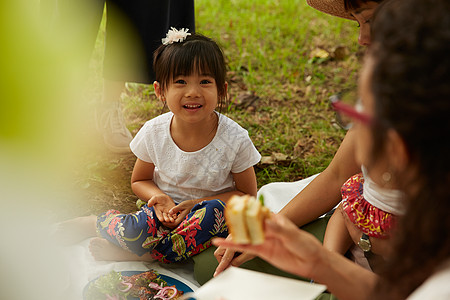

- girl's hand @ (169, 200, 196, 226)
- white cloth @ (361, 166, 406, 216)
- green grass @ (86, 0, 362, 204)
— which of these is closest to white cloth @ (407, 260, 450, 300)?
white cloth @ (361, 166, 406, 216)

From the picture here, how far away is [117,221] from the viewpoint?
1.92m

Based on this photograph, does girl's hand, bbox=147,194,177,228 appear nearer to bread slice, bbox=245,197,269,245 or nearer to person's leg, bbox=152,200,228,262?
person's leg, bbox=152,200,228,262

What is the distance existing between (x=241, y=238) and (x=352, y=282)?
0.89 ft

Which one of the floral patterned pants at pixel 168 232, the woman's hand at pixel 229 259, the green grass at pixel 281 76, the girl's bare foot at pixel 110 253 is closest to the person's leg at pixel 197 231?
the floral patterned pants at pixel 168 232

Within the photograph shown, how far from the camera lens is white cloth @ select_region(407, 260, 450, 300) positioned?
2.66 ft

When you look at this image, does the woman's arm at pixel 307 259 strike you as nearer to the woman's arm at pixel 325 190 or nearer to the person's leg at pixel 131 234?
the woman's arm at pixel 325 190

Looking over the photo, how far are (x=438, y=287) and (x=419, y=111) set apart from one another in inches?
11.4

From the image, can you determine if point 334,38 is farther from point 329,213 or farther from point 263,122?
point 329,213

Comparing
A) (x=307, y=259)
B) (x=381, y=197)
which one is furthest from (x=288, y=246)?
(x=381, y=197)

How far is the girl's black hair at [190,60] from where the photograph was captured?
74.8 inches

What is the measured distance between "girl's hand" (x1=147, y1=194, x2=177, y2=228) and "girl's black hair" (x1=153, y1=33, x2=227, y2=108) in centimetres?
42

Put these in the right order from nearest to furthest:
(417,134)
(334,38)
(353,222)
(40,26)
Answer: (40,26)
(417,134)
(353,222)
(334,38)

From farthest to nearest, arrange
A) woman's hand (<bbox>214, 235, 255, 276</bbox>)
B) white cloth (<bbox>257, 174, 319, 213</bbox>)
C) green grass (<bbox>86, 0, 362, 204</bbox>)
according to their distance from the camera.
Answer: green grass (<bbox>86, 0, 362, 204</bbox>)
white cloth (<bbox>257, 174, 319, 213</bbox>)
woman's hand (<bbox>214, 235, 255, 276</bbox>)

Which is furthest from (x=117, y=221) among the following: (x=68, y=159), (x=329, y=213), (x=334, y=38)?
(x=334, y=38)
